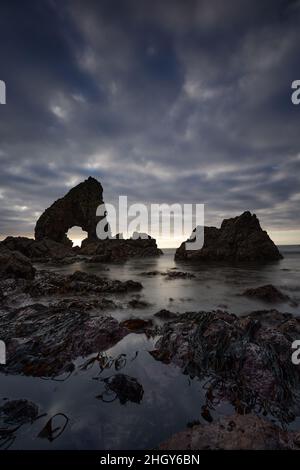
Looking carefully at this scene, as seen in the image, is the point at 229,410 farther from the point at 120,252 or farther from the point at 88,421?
the point at 120,252

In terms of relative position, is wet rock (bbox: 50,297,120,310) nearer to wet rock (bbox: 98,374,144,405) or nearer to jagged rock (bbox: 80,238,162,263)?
wet rock (bbox: 98,374,144,405)

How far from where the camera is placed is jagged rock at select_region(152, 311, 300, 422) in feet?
9.78

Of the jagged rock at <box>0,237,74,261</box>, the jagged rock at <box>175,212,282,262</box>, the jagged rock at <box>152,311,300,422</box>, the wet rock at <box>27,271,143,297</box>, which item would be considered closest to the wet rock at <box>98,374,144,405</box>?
the jagged rock at <box>152,311,300,422</box>

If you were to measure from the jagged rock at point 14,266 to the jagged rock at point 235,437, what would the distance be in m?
13.7

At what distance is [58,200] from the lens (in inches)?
3157

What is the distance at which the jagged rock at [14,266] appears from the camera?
1343 cm

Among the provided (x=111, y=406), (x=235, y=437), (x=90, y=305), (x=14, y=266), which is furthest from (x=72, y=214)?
(x=235, y=437)

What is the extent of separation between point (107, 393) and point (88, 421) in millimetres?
525

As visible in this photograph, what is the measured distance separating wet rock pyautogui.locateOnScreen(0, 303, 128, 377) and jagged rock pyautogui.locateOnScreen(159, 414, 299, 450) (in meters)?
2.16

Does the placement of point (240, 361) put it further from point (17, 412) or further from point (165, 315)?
point (165, 315)

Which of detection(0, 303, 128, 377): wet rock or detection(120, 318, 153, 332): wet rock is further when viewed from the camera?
detection(120, 318, 153, 332): wet rock

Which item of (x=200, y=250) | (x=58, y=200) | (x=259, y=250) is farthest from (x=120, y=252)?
(x=58, y=200)

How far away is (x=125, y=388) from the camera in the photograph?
305cm
